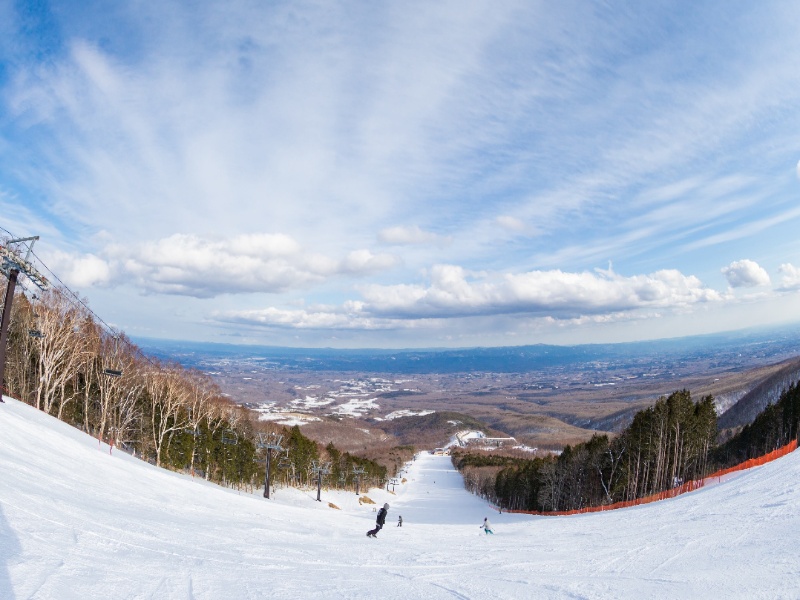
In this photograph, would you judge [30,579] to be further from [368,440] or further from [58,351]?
[368,440]

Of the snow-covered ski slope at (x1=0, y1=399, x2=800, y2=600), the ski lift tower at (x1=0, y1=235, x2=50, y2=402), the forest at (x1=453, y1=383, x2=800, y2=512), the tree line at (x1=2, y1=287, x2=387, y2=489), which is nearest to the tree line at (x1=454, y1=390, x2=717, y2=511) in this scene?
the forest at (x1=453, y1=383, x2=800, y2=512)

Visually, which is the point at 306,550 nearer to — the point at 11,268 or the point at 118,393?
the point at 11,268

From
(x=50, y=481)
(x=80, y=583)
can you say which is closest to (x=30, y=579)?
(x=80, y=583)

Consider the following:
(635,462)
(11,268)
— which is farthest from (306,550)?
(635,462)

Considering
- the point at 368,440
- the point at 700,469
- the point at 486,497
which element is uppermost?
the point at 700,469

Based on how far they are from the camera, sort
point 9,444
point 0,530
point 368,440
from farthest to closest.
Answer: point 368,440, point 9,444, point 0,530

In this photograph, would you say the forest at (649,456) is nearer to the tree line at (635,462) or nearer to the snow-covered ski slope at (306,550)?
the tree line at (635,462)
